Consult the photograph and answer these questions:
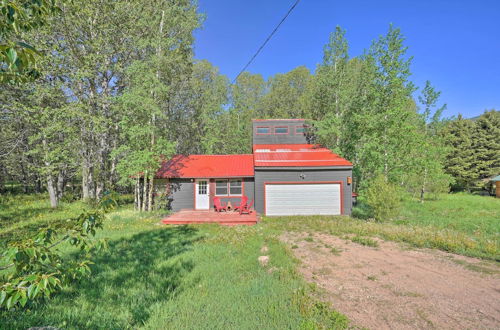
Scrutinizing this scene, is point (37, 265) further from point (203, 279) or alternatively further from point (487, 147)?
point (487, 147)

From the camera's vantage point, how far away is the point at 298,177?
13.0 metres

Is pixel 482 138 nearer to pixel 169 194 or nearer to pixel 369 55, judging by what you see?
pixel 369 55

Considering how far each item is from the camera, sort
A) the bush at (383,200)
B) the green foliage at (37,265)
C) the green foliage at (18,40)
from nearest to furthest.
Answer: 1. the green foliage at (37,265)
2. the green foliage at (18,40)
3. the bush at (383,200)

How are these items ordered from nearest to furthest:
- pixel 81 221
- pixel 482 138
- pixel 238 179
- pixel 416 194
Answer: pixel 81 221
pixel 238 179
pixel 416 194
pixel 482 138

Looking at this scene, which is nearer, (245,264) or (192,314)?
(192,314)

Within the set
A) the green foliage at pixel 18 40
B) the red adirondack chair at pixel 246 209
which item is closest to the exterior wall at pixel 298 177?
the red adirondack chair at pixel 246 209

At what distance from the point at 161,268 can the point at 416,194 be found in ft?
94.6

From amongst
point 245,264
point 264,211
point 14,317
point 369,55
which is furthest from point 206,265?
point 369,55

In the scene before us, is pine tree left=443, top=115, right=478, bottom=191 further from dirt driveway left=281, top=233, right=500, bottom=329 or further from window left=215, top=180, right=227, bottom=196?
window left=215, top=180, right=227, bottom=196

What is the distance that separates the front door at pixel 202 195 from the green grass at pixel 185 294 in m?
6.11

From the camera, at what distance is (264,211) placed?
1294 cm

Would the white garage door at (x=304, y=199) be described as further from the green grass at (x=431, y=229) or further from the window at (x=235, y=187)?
the window at (x=235, y=187)

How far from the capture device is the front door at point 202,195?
13805mm

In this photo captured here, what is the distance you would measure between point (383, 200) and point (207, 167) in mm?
10486
